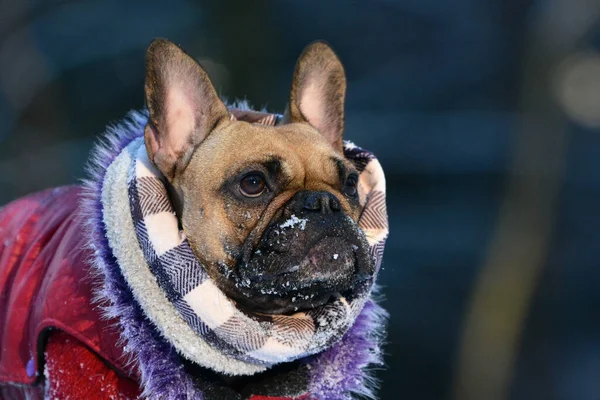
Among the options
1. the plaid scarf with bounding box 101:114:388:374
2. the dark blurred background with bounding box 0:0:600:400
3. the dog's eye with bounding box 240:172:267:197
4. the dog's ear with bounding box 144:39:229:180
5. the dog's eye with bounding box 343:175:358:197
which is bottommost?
the dark blurred background with bounding box 0:0:600:400

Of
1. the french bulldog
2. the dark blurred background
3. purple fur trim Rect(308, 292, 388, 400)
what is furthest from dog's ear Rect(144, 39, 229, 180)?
the dark blurred background

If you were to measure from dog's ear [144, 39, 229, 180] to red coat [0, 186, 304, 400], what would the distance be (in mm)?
371

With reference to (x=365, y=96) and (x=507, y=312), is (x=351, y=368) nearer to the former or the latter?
(x=507, y=312)

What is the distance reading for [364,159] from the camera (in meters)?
3.00

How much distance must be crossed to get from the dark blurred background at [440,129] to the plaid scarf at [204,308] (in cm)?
405

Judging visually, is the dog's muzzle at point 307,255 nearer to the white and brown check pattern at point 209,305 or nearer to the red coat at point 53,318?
the white and brown check pattern at point 209,305

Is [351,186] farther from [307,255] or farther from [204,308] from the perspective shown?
[204,308]

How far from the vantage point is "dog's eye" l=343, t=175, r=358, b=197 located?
2875 mm

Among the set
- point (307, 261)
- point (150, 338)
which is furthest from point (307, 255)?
point (150, 338)

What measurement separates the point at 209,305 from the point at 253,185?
1.27 ft

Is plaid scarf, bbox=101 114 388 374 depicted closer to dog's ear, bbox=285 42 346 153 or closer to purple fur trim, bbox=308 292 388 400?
purple fur trim, bbox=308 292 388 400

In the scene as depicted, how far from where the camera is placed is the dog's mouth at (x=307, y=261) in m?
2.43

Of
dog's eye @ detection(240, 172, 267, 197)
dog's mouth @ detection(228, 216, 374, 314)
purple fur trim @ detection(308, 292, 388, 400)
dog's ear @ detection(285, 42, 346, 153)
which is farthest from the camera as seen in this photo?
dog's ear @ detection(285, 42, 346, 153)

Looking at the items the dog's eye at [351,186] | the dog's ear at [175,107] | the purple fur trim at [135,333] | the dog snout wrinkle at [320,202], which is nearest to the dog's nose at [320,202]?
the dog snout wrinkle at [320,202]
